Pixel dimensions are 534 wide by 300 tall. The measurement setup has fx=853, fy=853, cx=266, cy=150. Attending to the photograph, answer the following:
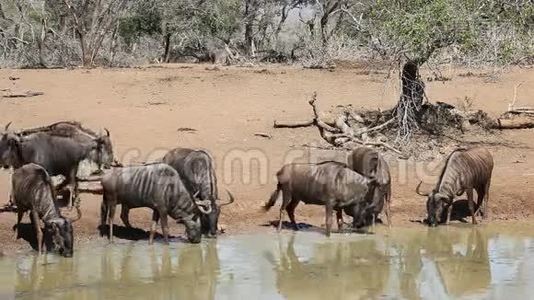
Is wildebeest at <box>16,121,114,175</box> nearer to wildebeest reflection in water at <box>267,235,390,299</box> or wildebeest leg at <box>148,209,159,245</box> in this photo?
wildebeest leg at <box>148,209,159,245</box>

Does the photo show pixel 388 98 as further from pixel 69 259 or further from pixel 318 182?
pixel 69 259

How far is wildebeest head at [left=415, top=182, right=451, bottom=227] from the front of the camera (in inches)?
489

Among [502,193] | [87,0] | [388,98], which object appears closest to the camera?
[502,193]

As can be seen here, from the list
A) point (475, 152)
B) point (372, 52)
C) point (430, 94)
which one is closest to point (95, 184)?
point (475, 152)

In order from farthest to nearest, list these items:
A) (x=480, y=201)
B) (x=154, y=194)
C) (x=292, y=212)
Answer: (x=480, y=201), (x=292, y=212), (x=154, y=194)

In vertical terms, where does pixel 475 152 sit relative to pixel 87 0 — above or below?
below

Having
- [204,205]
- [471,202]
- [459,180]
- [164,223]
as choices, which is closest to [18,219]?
[164,223]

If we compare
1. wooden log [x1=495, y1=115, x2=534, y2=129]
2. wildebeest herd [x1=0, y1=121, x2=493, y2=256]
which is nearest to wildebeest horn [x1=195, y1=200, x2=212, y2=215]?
wildebeest herd [x1=0, y1=121, x2=493, y2=256]

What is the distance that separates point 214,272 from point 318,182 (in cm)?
235

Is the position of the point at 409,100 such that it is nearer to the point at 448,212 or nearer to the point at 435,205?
the point at 448,212

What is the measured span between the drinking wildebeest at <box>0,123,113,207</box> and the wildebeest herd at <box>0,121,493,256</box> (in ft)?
0.05

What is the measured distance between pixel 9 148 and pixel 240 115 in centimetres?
761

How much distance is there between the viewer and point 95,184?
41.0 ft

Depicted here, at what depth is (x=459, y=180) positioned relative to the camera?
41.4 ft
